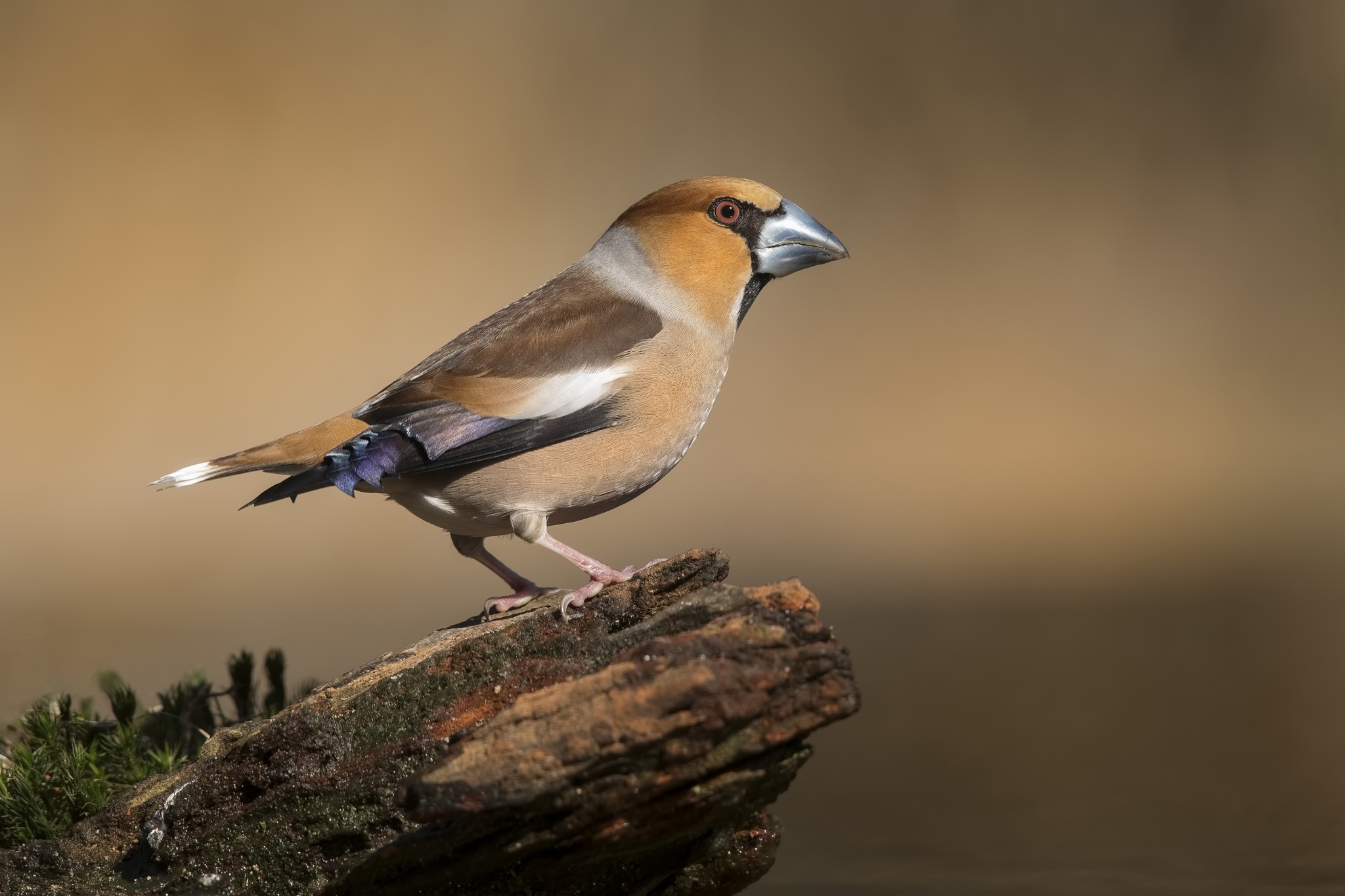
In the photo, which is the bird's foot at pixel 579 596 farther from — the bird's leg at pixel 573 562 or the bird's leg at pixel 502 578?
the bird's leg at pixel 502 578

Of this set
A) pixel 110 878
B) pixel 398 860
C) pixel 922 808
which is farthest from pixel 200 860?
pixel 922 808

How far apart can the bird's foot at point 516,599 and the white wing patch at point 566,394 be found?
64 centimetres

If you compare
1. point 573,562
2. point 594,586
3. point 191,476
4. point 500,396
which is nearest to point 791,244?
point 500,396

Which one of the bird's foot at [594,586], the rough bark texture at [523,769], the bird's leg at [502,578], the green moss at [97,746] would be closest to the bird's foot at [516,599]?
the bird's leg at [502,578]

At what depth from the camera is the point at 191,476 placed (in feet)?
13.7

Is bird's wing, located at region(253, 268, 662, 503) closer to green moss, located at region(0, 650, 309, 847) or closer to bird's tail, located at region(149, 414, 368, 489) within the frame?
bird's tail, located at region(149, 414, 368, 489)

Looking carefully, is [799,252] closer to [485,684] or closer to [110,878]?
[485,684]

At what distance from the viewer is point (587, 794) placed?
2699 millimetres

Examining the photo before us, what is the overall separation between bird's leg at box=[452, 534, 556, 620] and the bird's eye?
138cm

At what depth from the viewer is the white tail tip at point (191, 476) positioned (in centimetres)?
412

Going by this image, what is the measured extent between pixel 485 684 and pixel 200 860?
86 cm

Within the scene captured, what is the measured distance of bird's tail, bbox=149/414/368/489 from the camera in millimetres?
4105

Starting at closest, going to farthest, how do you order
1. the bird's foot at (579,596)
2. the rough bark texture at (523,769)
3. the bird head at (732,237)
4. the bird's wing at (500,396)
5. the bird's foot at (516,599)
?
the rough bark texture at (523,769), the bird's foot at (579,596), the bird's wing at (500,396), the bird's foot at (516,599), the bird head at (732,237)

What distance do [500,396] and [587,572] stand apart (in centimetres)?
61
